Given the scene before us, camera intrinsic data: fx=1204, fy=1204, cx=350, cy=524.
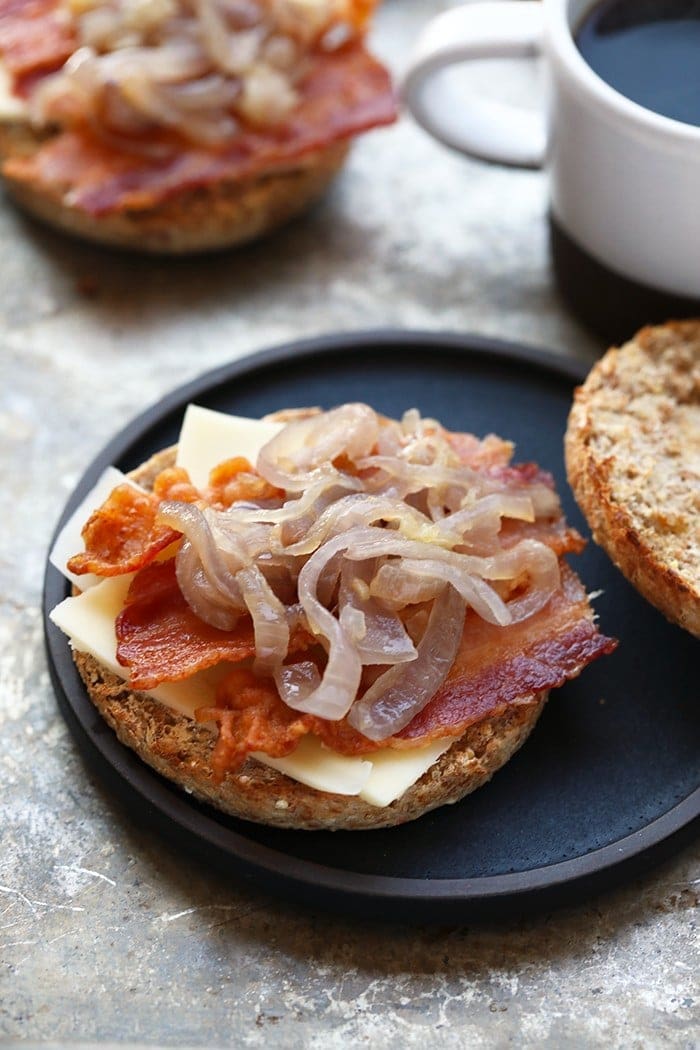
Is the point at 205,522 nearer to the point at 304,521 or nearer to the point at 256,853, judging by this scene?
the point at 304,521

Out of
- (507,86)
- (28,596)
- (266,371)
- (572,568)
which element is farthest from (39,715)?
(507,86)

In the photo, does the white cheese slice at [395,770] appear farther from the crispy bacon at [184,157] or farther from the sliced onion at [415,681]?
the crispy bacon at [184,157]

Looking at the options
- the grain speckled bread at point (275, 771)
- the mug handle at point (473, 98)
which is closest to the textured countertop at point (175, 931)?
the grain speckled bread at point (275, 771)

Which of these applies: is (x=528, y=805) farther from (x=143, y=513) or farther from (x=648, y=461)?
(x=143, y=513)

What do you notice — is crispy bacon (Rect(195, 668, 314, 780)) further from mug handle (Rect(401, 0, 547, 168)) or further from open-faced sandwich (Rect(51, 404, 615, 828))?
mug handle (Rect(401, 0, 547, 168))

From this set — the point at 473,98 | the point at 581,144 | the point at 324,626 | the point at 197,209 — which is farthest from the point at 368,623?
the point at 473,98

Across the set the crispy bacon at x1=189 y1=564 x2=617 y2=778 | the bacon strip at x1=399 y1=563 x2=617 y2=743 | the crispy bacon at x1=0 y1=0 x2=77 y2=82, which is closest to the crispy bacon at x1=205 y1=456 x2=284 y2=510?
the crispy bacon at x1=189 y1=564 x2=617 y2=778

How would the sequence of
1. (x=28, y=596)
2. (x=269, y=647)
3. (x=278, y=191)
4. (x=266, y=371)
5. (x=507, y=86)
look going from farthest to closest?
(x=507, y=86), (x=278, y=191), (x=266, y=371), (x=28, y=596), (x=269, y=647)
